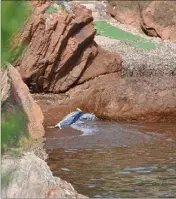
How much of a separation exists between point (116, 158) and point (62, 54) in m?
5.48

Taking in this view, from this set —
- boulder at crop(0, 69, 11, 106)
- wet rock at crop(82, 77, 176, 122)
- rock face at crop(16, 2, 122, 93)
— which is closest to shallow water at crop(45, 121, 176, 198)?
wet rock at crop(82, 77, 176, 122)

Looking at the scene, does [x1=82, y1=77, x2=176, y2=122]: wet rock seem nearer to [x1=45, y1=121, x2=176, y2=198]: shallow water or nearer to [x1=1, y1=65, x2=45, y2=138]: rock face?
[x1=45, y1=121, x2=176, y2=198]: shallow water

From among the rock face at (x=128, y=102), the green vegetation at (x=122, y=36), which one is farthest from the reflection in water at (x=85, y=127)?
the green vegetation at (x=122, y=36)

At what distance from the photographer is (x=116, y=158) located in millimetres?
8102

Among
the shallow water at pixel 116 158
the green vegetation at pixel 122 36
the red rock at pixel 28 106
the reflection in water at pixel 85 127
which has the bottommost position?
the green vegetation at pixel 122 36

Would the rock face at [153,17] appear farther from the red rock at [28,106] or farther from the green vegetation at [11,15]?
the green vegetation at [11,15]

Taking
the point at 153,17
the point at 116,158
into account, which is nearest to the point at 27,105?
the point at 116,158

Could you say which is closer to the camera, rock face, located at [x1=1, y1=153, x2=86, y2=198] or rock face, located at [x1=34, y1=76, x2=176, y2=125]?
rock face, located at [x1=1, y1=153, x2=86, y2=198]

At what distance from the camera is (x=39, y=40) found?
42.1 feet

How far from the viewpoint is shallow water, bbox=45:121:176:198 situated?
651cm

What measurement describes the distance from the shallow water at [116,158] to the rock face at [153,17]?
724 centimetres

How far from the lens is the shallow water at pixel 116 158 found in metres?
6.51

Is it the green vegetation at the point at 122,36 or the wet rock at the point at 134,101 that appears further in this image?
the green vegetation at the point at 122,36

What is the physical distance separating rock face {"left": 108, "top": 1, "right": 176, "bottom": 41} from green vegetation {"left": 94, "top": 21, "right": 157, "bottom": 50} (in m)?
0.82
